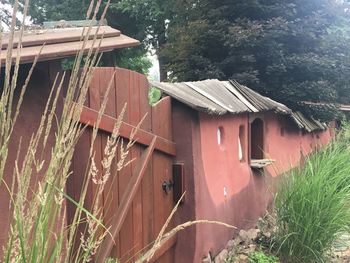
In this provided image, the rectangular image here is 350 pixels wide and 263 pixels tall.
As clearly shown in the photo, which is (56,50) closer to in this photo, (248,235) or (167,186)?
(167,186)

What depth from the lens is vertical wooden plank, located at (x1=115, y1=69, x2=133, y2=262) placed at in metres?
3.54

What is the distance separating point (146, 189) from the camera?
3.84 m

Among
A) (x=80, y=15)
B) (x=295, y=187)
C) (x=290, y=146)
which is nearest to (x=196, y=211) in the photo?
(x=295, y=187)

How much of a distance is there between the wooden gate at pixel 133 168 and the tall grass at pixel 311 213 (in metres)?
1.22

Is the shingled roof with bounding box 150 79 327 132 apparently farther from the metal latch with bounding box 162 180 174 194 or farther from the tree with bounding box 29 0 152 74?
the tree with bounding box 29 0 152 74

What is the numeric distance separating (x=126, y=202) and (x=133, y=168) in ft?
1.12

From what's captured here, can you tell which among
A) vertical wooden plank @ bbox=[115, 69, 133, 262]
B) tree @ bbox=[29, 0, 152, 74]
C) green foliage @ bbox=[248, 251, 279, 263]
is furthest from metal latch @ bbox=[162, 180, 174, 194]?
tree @ bbox=[29, 0, 152, 74]

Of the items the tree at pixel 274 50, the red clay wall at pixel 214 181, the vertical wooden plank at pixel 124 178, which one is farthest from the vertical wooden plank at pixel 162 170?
the tree at pixel 274 50

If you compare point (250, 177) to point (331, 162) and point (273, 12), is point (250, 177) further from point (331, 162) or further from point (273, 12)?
point (273, 12)

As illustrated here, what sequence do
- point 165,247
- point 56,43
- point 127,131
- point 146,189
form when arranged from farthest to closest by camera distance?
point 165,247
point 146,189
point 127,131
point 56,43

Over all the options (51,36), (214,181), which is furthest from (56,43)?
(214,181)

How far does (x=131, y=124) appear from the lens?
145 inches

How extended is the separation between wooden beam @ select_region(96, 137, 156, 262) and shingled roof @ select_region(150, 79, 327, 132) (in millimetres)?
610

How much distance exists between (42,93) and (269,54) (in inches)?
288
